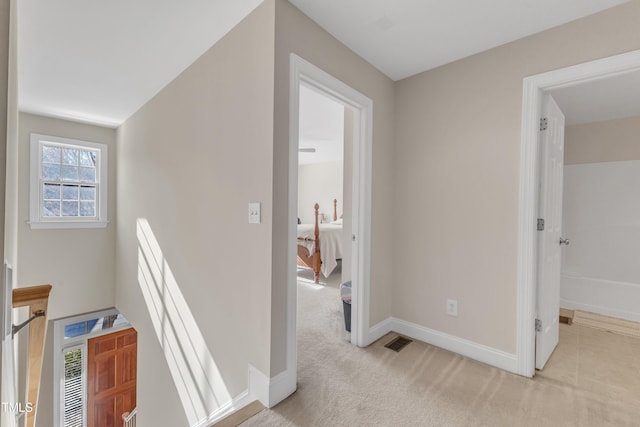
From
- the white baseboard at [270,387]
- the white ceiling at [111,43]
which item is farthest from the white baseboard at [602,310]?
the white ceiling at [111,43]

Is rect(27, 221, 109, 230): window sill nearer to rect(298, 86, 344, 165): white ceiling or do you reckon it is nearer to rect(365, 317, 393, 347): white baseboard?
rect(298, 86, 344, 165): white ceiling

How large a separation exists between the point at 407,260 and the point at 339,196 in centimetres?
476

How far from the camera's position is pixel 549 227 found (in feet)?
6.84

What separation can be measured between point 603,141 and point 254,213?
3.90m

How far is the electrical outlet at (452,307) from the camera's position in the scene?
2.27 m

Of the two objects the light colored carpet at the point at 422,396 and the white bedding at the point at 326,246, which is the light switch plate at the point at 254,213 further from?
the white bedding at the point at 326,246

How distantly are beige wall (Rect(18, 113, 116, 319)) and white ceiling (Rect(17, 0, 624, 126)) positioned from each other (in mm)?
1537

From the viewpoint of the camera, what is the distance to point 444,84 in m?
2.34

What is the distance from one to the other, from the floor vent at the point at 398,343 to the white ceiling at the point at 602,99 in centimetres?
221

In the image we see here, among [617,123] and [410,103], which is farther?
[617,123]

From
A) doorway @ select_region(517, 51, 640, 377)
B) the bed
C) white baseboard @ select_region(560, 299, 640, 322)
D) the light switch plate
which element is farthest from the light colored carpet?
the bed

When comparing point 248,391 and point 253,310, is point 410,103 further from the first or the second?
point 248,391

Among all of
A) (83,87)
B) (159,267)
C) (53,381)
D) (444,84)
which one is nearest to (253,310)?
(159,267)

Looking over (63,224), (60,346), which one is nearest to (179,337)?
(63,224)
